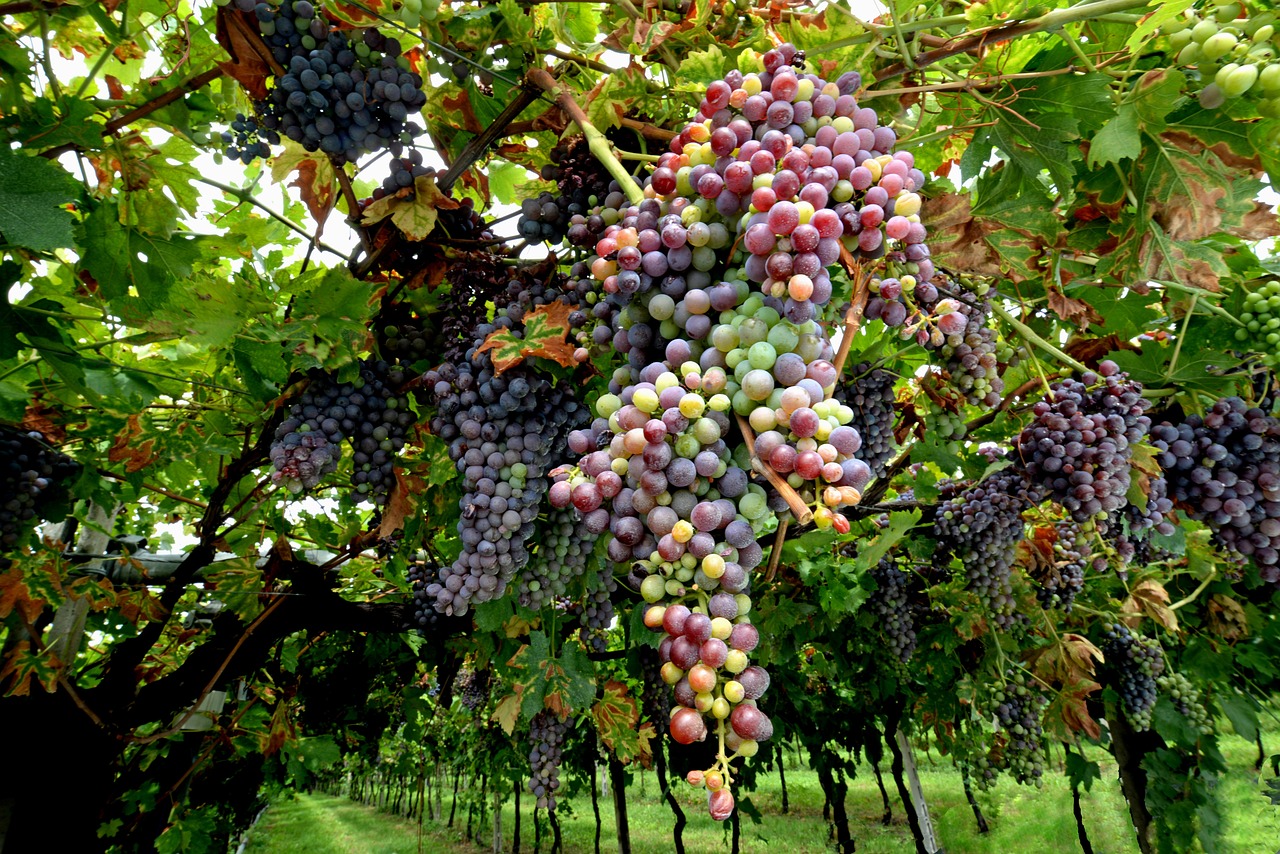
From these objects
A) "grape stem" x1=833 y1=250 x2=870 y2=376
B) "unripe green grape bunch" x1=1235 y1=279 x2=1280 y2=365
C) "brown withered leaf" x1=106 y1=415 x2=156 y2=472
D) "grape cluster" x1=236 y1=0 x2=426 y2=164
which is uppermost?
"grape cluster" x1=236 y1=0 x2=426 y2=164

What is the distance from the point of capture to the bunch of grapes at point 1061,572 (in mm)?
3225

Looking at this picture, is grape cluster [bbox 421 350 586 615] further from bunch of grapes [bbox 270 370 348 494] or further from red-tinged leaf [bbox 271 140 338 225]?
red-tinged leaf [bbox 271 140 338 225]

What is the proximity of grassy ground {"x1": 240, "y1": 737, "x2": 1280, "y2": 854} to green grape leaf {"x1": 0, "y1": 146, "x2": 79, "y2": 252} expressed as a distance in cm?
748

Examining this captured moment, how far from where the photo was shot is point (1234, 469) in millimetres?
1926

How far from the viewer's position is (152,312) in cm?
182

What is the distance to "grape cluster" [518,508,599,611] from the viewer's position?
1954 mm

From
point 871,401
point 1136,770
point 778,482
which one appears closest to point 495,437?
point 778,482

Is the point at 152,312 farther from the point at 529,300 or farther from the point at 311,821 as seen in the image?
the point at 311,821

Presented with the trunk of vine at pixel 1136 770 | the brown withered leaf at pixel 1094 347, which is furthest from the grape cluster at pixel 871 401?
the trunk of vine at pixel 1136 770

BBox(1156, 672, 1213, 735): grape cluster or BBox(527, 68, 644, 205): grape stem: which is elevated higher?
BBox(527, 68, 644, 205): grape stem

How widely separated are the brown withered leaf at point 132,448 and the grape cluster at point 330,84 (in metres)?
1.81

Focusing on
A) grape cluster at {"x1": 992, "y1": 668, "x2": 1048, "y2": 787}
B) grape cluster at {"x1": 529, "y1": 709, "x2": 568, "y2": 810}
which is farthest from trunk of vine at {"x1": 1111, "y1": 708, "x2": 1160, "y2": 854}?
grape cluster at {"x1": 529, "y1": 709, "x2": 568, "y2": 810}

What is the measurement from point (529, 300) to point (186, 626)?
435cm

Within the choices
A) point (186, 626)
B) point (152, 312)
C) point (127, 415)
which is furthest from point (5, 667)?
point (152, 312)
